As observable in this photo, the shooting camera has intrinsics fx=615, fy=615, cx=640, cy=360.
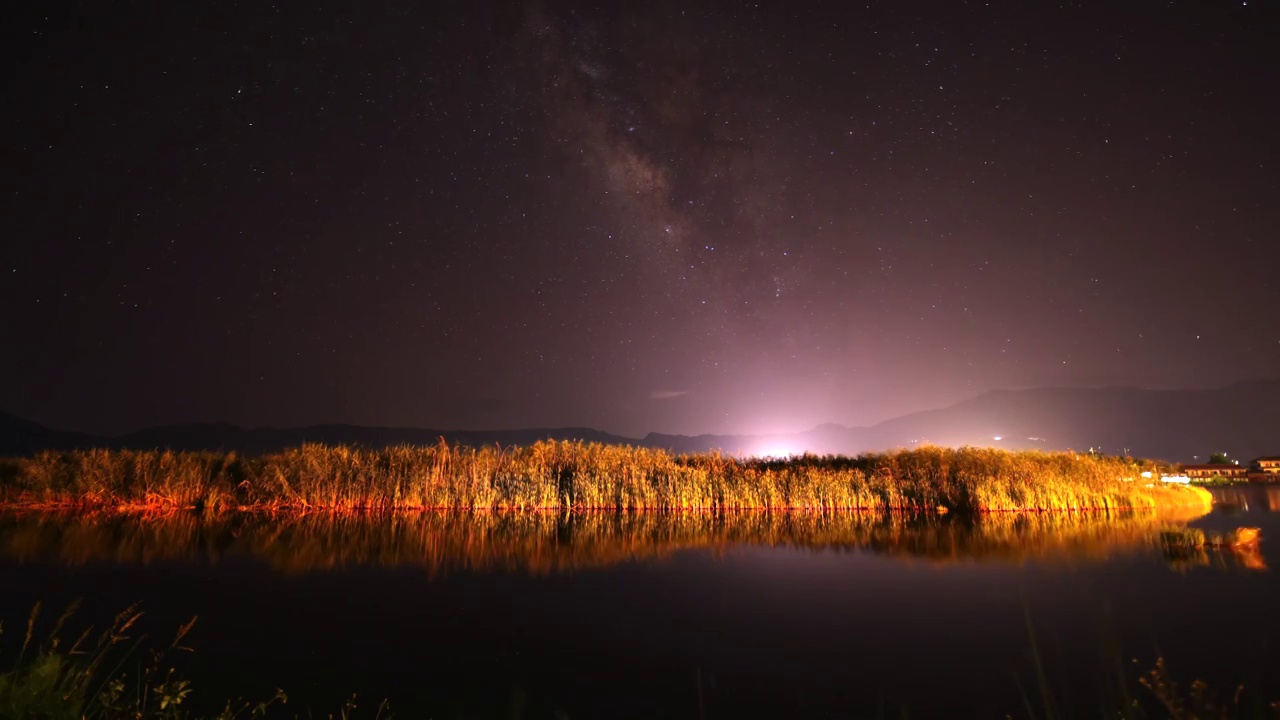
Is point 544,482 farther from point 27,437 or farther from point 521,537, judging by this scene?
point 27,437

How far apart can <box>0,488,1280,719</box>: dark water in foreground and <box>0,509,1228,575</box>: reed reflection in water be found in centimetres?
12

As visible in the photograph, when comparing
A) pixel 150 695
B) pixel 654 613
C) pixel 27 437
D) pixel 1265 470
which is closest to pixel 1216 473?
pixel 1265 470

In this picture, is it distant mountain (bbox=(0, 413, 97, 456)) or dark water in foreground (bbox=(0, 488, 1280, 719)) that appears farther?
distant mountain (bbox=(0, 413, 97, 456))

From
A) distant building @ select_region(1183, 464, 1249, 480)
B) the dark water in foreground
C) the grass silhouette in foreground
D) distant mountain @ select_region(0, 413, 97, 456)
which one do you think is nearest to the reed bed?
the dark water in foreground

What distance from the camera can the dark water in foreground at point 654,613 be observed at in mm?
5441

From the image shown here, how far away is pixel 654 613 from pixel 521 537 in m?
6.83

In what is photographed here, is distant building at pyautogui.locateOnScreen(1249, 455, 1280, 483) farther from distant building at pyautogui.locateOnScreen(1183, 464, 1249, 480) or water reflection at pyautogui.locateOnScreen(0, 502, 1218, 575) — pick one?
water reflection at pyautogui.locateOnScreen(0, 502, 1218, 575)

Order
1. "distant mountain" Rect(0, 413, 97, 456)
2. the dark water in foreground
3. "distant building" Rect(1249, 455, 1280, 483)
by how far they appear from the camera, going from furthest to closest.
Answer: "distant mountain" Rect(0, 413, 97, 456) → "distant building" Rect(1249, 455, 1280, 483) → the dark water in foreground

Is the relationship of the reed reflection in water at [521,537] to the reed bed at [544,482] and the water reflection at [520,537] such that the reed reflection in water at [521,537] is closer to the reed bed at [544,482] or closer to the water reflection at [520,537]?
the water reflection at [520,537]

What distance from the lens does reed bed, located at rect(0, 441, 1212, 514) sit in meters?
17.7

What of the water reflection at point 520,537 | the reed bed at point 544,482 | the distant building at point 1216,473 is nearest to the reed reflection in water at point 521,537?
the water reflection at point 520,537

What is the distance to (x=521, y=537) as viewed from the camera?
14.2 m

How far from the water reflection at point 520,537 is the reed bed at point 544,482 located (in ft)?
4.44

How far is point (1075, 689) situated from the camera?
18.1 feet
